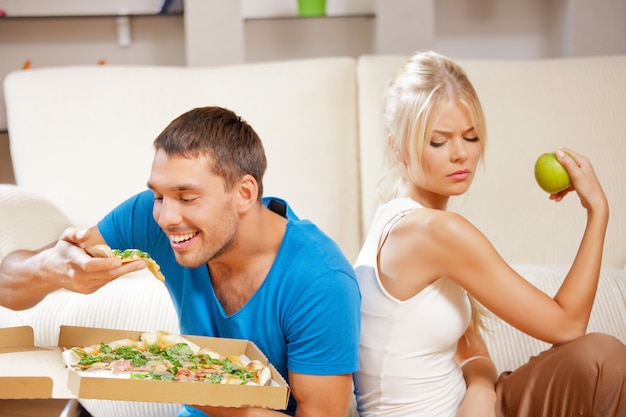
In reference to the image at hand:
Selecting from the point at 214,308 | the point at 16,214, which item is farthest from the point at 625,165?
the point at 16,214

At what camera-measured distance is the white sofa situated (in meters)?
2.43

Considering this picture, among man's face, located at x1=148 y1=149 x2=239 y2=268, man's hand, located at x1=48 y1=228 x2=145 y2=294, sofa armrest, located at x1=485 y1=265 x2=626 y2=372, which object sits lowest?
sofa armrest, located at x1=485 y1=265 x2=626 y2=372

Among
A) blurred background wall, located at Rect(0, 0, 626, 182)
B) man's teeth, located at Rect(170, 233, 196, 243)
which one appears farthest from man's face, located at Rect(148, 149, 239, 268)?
blurred background wall, located at Rect(0, 0, 626, 182)

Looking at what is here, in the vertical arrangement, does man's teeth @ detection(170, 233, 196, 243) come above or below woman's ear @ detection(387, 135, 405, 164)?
below

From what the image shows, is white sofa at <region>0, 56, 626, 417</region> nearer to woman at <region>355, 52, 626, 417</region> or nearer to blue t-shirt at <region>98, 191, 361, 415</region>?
woman at <region>355, 52, 626, 417</region>

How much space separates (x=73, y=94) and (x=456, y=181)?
1437mm

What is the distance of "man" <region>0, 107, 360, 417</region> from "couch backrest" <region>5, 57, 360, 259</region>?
3.18 feet

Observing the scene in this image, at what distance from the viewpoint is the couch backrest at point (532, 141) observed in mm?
2400

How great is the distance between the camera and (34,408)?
3.92 feet

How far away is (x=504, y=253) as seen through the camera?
7.84ft

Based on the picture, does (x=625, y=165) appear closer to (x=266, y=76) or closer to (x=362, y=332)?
(x=266, y=76)

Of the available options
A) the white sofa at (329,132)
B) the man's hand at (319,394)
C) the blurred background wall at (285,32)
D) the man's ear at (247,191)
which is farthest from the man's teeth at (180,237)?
the blurred background wall at (285,32)

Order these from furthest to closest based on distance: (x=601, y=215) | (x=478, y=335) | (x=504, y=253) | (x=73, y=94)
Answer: (x=73, y=94) < (x=504, y=253) < (x=478, y=335) < (x=601, y=215)

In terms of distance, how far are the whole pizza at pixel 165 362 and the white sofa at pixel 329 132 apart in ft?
3.58
